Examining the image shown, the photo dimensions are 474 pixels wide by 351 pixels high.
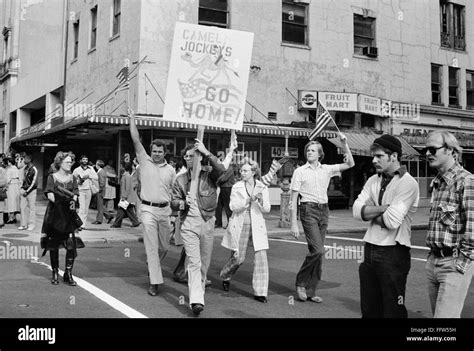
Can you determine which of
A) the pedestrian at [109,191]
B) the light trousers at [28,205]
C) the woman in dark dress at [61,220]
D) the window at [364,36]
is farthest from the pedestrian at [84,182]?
the window at [364,36]

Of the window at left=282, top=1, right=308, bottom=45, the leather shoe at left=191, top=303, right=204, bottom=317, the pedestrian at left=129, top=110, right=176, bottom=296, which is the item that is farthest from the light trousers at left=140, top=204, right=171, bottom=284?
the window at left=282, top=1, right=308, bottom=45

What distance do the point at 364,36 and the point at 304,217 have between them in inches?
726

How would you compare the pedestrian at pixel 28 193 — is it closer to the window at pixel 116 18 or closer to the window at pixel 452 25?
the window at pixel 116 18

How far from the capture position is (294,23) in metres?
21.2

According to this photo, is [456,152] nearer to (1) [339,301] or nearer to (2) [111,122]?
(1) [339,301]

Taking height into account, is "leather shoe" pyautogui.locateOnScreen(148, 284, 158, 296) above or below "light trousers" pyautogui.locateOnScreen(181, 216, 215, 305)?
below

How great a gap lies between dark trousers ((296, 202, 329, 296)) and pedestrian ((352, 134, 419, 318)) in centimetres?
230

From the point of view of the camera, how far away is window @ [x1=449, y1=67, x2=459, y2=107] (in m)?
25.9

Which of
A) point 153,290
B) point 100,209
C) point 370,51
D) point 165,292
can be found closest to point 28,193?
point 100,209

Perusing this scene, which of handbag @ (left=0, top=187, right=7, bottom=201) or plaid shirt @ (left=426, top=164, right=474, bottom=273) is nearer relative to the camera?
plaid shirt @ (left=426, top=164, right=474, bottom=273)

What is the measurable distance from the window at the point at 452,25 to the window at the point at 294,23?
27.7 feet

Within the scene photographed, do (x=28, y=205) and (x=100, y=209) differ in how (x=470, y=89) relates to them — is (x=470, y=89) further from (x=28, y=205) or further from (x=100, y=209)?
(x=28, y=205)

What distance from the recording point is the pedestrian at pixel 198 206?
588 cm

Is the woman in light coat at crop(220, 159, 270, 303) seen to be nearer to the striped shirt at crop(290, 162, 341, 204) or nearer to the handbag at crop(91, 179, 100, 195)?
the striped shirt at crop(290, 162, 341, 204)
